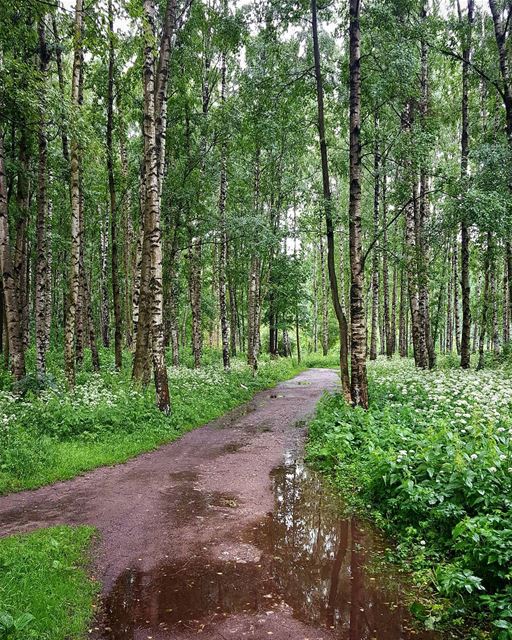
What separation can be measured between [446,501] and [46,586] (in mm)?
5029

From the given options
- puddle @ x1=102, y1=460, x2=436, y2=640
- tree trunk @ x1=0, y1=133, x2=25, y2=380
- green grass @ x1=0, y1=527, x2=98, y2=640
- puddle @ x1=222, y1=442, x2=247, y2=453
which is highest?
tree trunk @ x1=0, y1=133, x2=25, y2=380

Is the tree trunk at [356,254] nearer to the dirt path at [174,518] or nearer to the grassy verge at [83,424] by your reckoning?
the dirt path at [174,518]

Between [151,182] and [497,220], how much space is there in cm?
1031

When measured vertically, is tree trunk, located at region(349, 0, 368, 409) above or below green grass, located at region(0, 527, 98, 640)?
above

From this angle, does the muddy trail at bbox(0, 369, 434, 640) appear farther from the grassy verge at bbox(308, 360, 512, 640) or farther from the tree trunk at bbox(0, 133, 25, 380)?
the tree trunk at bbox(0, 133, 25, 380)

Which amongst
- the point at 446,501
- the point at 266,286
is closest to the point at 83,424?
the point at 446,501

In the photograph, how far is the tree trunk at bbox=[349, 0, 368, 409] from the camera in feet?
42.4

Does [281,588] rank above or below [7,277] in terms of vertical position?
below

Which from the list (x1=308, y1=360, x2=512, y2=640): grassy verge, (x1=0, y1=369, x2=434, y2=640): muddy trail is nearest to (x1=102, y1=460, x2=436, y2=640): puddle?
(x1=0, y1=369, x2=434, y2=640): muddy trail

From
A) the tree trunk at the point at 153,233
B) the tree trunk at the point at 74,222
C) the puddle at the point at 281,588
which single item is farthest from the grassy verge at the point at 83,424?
the puddle at the point at 281,588

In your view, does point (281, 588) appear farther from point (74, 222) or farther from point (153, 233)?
point (74, 222)

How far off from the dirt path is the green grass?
24 centimetres

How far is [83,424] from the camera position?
11.5m

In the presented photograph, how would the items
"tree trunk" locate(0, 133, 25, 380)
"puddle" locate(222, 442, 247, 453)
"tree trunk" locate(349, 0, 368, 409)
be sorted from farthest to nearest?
"tree trunk" locate(349, 0, 368, 409) → "tree trunk" locate(0, 133, 25, 380) → "puddle" locate(222, 442, 247, 453)
